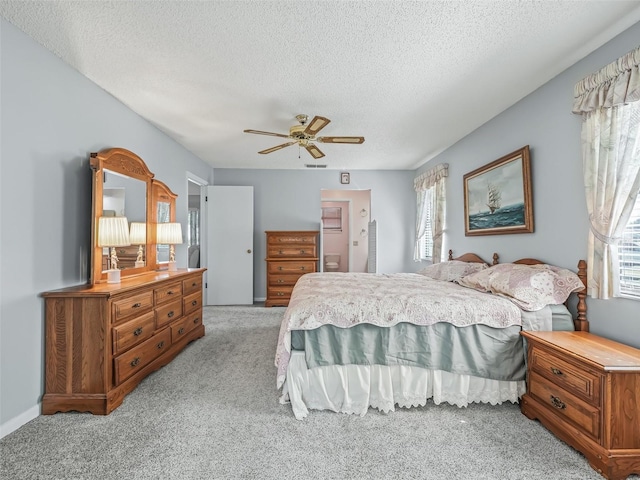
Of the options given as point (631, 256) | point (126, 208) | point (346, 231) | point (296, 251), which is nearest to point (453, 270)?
point (631, 256)

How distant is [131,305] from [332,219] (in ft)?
20.7

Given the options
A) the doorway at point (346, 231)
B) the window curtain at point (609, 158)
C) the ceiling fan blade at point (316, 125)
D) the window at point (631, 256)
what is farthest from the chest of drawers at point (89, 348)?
the doorway at point (346, 231)

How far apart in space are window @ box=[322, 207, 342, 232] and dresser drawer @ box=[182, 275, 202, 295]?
490 cm

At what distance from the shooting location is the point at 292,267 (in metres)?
5.43

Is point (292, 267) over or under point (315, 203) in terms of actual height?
under

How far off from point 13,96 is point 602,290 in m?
3.94

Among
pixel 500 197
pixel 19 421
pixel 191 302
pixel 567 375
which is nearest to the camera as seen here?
pixel 567 375

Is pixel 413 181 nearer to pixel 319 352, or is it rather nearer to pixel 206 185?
pixel 206 185

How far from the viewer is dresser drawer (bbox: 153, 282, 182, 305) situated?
2766 millimetres

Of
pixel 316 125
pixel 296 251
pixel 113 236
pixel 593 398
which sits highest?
pixel 316 125

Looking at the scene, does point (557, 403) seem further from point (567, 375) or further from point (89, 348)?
point (89, 348)

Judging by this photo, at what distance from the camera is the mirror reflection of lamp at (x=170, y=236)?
3.49 metres

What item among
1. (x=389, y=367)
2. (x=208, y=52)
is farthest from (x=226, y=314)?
(x=208, y=52)

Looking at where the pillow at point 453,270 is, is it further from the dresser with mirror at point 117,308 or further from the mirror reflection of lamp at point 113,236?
the mirror reflection of lamp at point 113,236
